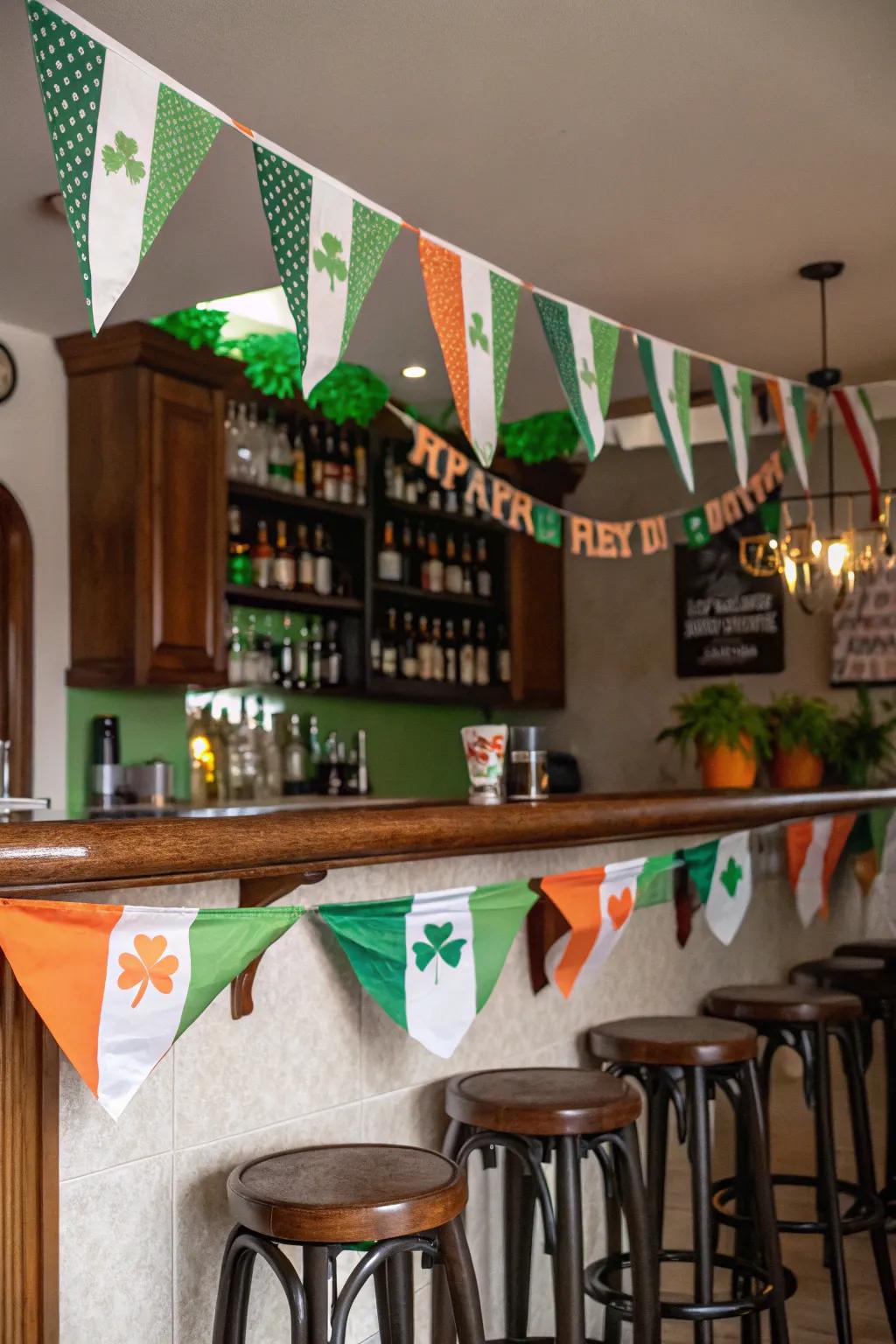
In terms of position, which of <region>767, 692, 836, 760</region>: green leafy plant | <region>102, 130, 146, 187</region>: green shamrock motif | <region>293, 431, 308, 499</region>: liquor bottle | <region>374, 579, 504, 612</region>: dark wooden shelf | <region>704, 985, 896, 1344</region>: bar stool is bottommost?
<region>704, 985, 896, 1344</region>: bar stool

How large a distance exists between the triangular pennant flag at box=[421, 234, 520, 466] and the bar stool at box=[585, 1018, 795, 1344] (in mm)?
1095

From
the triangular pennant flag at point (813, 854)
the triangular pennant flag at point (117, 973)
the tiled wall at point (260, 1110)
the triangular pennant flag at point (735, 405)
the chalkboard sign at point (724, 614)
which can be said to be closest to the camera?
the triangular pennant flag at point (117, 973)

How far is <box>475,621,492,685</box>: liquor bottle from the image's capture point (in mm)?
5828

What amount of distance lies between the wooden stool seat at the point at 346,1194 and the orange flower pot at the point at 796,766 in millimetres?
2801

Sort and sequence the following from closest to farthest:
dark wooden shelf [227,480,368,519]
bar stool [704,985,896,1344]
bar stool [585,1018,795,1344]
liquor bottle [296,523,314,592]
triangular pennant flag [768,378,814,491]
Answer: bar stool [585,1018,795,1344] < bar stool [704,985,896,1344] < triangular pennant flag [768,378,814,491] < dark wooden shelf [227,480,368,519] < liquor bottle [296,523,314,592]

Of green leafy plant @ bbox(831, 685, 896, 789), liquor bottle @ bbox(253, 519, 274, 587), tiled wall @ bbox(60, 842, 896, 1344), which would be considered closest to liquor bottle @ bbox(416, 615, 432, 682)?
liquor bottle @ bbox(253, 519, 274, 587)

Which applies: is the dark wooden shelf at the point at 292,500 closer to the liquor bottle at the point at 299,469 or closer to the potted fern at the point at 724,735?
the liquor bottle at the point at 299,469

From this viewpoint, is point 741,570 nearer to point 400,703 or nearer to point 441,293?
point 400,703

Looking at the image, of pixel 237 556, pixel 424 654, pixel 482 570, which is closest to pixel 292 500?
pixel 237 556

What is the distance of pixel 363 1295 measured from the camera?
81.1 inches

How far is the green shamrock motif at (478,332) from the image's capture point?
258 cm

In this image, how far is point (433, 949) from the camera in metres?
1.92

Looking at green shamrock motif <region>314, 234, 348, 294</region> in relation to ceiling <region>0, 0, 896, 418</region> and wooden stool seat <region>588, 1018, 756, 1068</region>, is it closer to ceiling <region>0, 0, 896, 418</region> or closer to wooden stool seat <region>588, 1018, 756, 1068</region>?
ceiling <region>0, 0, 896, 418</region>

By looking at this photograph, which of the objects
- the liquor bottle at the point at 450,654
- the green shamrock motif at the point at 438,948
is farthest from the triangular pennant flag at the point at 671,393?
the liquor bottle at the point at 450,654
